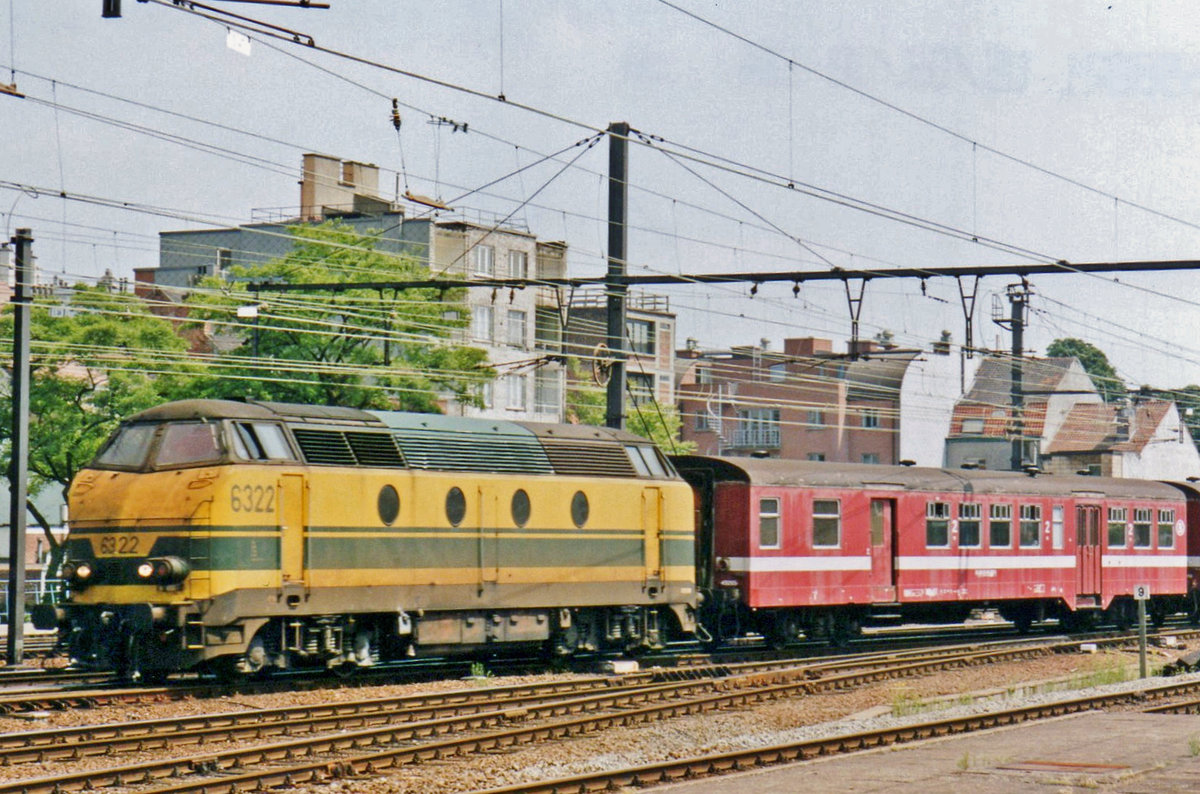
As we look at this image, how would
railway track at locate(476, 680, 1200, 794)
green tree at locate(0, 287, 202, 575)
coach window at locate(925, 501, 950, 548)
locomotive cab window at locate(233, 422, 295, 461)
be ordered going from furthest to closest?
1. green tree at locate(0, 287, 202, 575)
2. coach window at locate(925, 501, 950, 548)
3. locomotive cab window at locate(233, 422, 295, 461)
4. railway track at locate(476, 680, 1200, 794)

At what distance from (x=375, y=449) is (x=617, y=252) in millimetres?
7602

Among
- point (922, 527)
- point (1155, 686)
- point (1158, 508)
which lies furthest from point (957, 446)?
point (1155, 686)

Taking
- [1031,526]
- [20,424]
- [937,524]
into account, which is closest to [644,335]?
[1031,526]

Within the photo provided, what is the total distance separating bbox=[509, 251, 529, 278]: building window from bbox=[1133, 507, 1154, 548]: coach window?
42.9m

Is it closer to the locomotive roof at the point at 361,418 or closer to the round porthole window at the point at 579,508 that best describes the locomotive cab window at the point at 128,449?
the locomotive roof at the point at 361,418

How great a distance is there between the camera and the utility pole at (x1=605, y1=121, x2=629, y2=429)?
2925cm

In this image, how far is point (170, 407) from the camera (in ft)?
72.1

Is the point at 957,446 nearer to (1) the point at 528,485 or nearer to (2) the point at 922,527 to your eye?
(2) the point at 922,527

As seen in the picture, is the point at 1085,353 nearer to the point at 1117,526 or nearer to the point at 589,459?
the point at 1117,526

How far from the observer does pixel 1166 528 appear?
4103cm

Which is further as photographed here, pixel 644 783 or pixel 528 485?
pixel 528 485

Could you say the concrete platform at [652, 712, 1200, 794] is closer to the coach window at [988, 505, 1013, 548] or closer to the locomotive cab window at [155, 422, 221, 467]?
the locomotive cab window at [155, 422, 221, 467]

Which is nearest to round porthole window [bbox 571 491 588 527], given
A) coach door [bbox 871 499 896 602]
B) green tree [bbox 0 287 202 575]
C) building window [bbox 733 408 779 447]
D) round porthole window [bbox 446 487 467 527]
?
round porthole window [bbox 446 487 467 527]

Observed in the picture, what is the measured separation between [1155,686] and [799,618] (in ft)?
28.2
